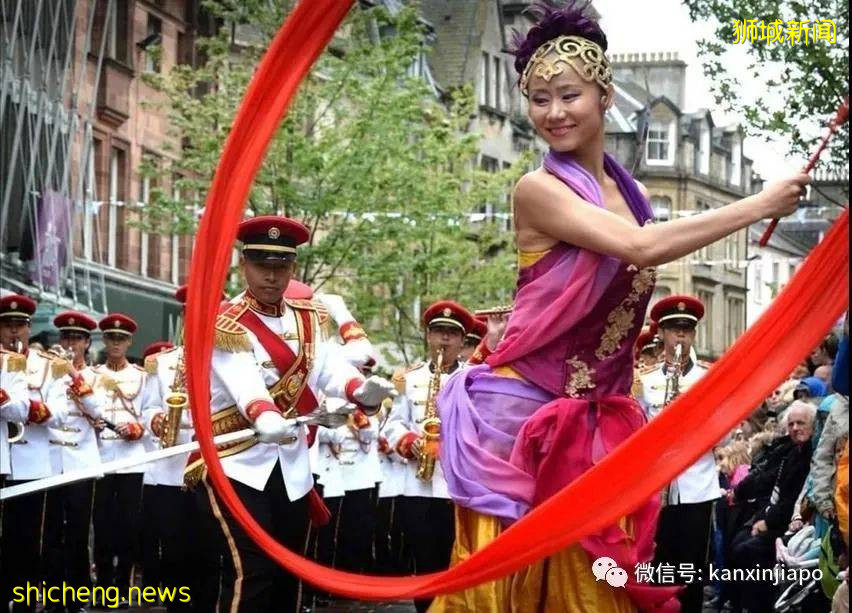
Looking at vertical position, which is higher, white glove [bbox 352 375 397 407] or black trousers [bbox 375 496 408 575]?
white glove [bbox 352 375 397 407]

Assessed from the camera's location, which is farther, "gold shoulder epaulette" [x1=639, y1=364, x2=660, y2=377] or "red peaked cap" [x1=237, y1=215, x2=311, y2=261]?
"gold shoulder epaulette" [x1=639, y1=364, x2=660, y2=377]

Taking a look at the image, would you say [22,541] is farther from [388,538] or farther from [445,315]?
[388,538]

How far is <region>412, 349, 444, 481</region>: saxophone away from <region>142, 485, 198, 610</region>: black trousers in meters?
2.08

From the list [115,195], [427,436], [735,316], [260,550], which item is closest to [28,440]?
[427,436]

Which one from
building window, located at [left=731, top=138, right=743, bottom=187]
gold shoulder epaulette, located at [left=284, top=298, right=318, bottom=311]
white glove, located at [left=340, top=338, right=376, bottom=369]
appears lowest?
white glove, located at [left=340, top=338, right=376, bottom=369]

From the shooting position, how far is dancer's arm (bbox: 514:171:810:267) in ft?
19.6

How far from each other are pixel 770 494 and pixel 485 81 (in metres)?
53.8

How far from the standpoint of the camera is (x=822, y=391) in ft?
45.3

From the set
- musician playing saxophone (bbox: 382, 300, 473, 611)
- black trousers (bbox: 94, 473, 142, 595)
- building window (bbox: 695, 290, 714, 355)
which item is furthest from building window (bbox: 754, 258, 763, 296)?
musician playing saxophone (bbox: 382, 300, 473, 611)

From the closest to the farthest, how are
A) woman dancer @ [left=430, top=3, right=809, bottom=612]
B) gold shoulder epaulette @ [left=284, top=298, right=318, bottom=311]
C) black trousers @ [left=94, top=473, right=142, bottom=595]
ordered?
woman dancer @ [left=430, top=3, right=809, bottom=612]
gold shoulder epaulette @ [left=284, top=298, right=318, bottom=311]
black trousers @ [left=94, top=473, right=142, bottom=595]

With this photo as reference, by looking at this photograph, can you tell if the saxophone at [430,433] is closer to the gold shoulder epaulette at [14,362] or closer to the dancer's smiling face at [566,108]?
the gold shoulder epaulette at [14,362]

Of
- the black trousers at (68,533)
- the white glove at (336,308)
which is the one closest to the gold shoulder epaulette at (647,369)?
the white glove at (336,308)

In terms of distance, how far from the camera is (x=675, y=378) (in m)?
13.5

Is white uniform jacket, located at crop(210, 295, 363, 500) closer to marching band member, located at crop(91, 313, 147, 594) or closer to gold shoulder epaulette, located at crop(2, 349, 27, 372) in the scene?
gold shoulder epaulette, located at crop(2, 349, 27, 372)
